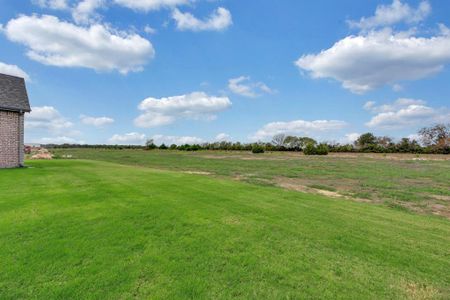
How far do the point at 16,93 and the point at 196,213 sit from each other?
16.3 metres

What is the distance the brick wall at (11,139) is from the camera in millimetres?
14477

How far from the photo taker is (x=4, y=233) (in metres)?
4.38

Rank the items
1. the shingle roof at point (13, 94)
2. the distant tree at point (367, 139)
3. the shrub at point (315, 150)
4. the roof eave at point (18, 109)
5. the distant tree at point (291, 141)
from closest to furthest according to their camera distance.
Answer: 1. the roof eave at point (18, 109)
2. the shingle roof at point (13, 94)
3. the shrub at point (315, 150)
4. the distant tree at point (367, 139)
5. the distant tree at point (291, 141)

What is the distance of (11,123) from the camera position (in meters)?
14.8

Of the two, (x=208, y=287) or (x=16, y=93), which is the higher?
(x=16, y=93)

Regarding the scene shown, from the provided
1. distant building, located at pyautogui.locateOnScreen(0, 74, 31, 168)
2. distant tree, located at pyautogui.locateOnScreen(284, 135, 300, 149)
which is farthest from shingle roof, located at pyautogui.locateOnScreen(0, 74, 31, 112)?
distant tree, located at pyautogui.locateOnScreen(284, 135, 300, 149)

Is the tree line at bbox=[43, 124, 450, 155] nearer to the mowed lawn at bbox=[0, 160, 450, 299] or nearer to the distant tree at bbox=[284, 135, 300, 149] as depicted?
the distant tree at bbox=[284, 135, 300, 149]

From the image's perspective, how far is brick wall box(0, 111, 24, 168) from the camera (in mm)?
14477

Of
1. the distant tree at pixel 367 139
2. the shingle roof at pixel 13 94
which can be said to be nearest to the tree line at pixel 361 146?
the distant tree at pixel 367 139

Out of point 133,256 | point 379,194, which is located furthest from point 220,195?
point 379,194

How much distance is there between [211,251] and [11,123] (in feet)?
54.0

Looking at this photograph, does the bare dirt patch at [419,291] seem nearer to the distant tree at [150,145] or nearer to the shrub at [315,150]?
the shrub at [315,150]

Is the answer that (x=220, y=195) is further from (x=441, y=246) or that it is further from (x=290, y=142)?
(x=290, y=142)

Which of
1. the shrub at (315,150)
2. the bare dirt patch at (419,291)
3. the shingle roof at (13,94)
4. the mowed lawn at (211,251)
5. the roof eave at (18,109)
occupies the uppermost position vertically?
the shingle roof at (13,94)
